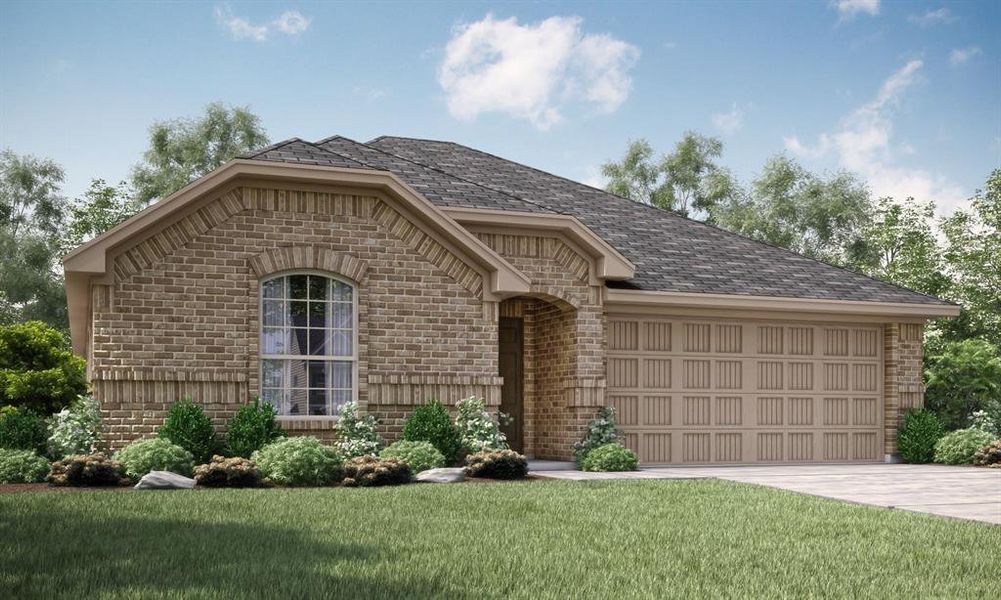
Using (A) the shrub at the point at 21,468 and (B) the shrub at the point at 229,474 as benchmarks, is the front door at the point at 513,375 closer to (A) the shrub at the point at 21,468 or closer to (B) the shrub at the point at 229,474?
(B) the shrub at the point at 229,474

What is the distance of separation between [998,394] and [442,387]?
1252 cm

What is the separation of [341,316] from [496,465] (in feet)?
10.7

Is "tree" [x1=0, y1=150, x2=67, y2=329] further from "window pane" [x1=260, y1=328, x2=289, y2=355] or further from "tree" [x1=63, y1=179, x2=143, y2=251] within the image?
"window pane" [x1=260, y1=328, x2=289, y2=355]

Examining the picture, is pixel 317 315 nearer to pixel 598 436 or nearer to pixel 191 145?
pixel 598 436

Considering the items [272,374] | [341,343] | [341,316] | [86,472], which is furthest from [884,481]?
[86,472]

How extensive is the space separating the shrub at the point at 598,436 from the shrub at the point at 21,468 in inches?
312

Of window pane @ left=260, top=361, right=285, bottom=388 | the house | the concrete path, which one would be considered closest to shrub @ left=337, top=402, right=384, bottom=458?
the house

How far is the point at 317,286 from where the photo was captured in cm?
1592

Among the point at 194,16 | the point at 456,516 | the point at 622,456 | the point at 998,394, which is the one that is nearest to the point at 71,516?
the point at 456,516

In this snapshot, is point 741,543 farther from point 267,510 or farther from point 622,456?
point 622,456

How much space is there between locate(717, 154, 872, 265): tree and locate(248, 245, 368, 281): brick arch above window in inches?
1119

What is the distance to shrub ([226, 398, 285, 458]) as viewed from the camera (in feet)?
48.3

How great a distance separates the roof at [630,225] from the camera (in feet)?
59.1

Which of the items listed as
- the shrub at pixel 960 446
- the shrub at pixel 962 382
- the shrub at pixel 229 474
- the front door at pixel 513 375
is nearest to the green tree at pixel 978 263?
the shrub at pixel 962 382
